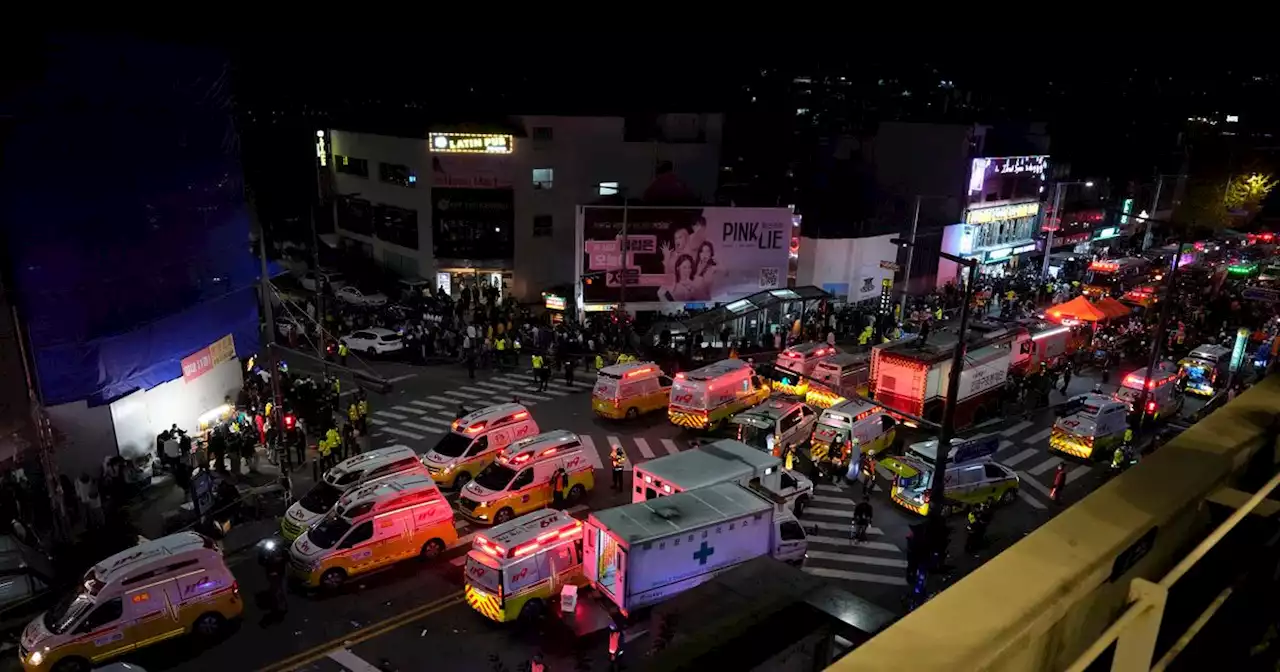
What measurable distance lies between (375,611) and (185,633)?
3.35 metres

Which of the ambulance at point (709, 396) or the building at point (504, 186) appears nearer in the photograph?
the ambulance at point (709, 396)

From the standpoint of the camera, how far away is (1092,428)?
78.2 ft

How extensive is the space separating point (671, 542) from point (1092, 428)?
16.3 metres

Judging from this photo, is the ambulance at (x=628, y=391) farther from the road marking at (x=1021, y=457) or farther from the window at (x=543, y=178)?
the window at (x=543, y=178)

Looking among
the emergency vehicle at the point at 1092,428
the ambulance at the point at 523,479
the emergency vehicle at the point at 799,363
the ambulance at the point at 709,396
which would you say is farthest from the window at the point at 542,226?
the emergency vehicle at the point at 1092,428

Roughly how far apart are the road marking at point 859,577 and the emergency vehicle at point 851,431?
5259mm

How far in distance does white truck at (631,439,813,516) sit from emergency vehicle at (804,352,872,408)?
24.1 feet

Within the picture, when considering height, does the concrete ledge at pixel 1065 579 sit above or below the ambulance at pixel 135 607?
above

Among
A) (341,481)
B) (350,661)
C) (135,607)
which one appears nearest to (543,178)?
(341,481)

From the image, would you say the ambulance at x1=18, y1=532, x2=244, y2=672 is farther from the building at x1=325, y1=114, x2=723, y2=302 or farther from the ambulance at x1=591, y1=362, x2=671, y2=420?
the building at x1=325, y1=114, x2=723, y2=302

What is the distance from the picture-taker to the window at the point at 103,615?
1335 cm

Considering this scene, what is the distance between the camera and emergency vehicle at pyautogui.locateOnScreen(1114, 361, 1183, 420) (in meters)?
26.5

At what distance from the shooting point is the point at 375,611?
15570 millimetres

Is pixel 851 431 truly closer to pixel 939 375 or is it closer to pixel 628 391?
pixel 939 375
